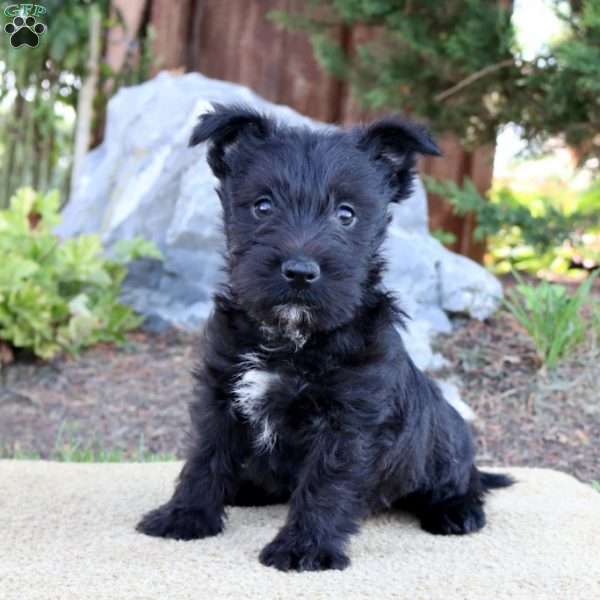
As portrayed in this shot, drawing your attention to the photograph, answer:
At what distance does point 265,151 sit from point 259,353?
2.21 ft

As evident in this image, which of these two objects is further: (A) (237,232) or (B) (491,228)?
(B) (491,228)

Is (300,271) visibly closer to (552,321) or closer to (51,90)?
(552,321)

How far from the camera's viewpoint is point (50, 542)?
3.17 metres

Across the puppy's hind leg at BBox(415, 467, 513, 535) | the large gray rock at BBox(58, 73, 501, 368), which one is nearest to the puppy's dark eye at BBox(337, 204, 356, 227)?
the puppy's hind leg at BBox(415, 467, 513, 535)

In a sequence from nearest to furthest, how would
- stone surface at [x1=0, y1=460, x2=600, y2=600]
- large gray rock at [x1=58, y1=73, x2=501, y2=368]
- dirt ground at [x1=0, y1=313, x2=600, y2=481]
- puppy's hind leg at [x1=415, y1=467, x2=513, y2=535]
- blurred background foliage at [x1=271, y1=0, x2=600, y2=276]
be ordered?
stone surface at [x1=0, y1=460, x2=600, y2=600] → puppy's hind leg at [x1=415, y1=467, x2=513, y2=535] → dirt ground at [x1=0, y1=313, x2=600, y2=481] → large gray rock at [x1=58, y1=73, x2=501, y2=368] → blurred background foliage at [x1=271, y1=0, x2=600, y2=276]

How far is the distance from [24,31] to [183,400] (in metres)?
3.09

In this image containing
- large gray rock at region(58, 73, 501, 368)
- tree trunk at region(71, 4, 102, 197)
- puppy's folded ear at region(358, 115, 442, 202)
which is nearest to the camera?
puppy's folded ear at region(358, 115, 442, 202)

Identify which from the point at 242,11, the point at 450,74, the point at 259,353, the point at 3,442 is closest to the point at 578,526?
the point at 259,353

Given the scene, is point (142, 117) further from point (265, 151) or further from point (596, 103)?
A: point (265, 151)

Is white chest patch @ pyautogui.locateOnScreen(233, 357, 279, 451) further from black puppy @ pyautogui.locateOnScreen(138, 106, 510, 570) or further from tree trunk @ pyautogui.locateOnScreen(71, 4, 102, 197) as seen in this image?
tree trunk @ pyautogui.locateOnScreen(71, 4, 102, 197)

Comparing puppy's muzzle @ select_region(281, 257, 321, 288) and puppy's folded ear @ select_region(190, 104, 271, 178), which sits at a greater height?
puppy's folded ear @ select_region(190, 104, 271, 178)

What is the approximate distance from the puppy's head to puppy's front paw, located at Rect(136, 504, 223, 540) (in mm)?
718

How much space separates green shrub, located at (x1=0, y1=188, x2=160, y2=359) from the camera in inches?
233

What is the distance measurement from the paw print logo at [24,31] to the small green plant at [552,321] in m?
3.51
